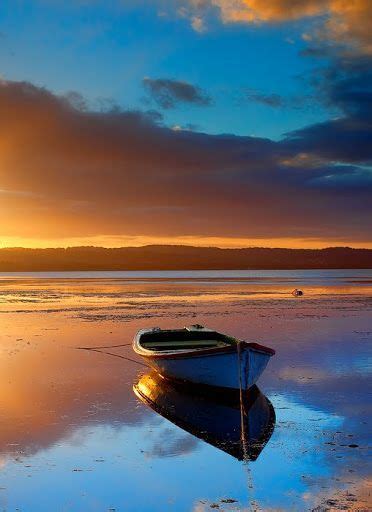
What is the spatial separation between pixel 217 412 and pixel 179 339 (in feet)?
25.6

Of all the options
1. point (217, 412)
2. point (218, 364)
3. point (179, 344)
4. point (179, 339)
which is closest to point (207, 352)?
point (218, 364)

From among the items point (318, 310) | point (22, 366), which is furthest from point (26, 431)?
point (318, 310)

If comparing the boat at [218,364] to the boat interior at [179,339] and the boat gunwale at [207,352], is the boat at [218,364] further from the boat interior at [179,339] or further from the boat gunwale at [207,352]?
the boat interior at [179,339]

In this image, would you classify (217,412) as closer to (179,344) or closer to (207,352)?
(207,352)

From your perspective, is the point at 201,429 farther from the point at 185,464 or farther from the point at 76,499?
the point at 76,499

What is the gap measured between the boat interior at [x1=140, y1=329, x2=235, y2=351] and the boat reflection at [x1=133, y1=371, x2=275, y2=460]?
2.13m

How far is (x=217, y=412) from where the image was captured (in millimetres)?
15305

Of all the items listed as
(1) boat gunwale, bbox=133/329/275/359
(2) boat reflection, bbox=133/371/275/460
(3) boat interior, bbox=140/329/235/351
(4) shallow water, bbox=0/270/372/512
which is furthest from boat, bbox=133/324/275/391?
(3) boat interior, bbox=140/329/235/351

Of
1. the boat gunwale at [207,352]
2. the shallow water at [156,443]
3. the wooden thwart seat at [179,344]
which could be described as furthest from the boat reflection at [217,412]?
the wooden thwart seat at [179,344]

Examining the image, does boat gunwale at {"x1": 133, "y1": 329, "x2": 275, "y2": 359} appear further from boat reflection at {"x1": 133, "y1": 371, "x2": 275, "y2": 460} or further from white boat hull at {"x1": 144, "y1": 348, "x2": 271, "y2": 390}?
boat reflection at {"x1": 133, "y1": 371, "x2": 275, "y2": 460}

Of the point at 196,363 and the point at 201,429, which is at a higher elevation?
the point at 196,363

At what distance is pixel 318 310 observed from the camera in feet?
149

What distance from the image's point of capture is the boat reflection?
1260 cm

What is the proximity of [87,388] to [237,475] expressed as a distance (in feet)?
28.5
